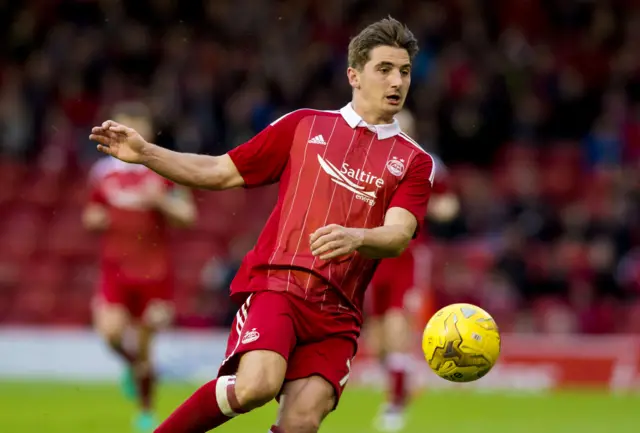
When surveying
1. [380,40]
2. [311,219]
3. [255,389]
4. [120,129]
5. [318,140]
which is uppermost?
[380,40]

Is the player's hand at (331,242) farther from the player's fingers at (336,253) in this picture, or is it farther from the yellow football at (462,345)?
the yellow football at (462,345)

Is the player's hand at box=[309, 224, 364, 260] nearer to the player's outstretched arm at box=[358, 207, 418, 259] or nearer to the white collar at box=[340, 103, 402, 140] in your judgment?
the player's outstretched arm at box=[358, 207, 418, 259]

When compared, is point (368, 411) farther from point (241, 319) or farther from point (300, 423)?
point (300, 423)

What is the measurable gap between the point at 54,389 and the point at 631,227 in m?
7.49

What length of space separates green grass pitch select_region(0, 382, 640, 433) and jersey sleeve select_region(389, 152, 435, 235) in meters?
4.42

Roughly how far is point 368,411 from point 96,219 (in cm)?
329

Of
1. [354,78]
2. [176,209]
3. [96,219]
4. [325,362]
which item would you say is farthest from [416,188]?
[96,219]

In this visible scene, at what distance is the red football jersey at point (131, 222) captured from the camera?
11.5 metres

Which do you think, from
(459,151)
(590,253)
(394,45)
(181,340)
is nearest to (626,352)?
(590,253)

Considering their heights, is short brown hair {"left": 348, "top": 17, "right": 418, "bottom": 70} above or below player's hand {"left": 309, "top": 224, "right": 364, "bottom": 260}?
above

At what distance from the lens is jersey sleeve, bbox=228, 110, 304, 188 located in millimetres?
6074

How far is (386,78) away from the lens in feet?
19.9

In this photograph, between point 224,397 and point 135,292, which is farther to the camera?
point 135,292

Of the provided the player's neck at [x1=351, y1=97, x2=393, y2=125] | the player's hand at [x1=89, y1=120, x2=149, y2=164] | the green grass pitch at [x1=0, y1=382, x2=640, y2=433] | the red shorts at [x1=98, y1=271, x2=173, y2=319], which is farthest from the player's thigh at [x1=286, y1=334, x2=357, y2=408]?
the red shorts at [x1=98, y1=271, x2=173, y2=319]
